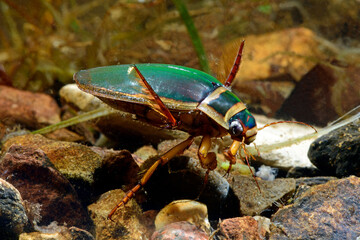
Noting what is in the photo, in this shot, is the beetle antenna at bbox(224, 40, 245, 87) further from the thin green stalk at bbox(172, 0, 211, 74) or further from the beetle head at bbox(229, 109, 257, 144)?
the thin green stalk at bbox(172, 0, 211, 74)

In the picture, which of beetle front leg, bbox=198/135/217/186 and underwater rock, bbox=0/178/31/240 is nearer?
underwater rock, bbox=0/178/31/240

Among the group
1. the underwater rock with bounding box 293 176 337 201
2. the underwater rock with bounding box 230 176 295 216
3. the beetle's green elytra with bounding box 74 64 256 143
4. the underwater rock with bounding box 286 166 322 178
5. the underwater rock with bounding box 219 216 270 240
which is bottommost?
the underwater rock with bounding box 286 166 322 178

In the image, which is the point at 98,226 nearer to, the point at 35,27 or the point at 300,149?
the point at 300,149

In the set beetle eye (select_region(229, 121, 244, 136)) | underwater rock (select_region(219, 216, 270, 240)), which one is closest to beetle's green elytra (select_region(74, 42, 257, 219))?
beetle eye (select_region(229, 121, 244, 136))

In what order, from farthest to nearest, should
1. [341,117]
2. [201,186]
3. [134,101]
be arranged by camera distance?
1. [341,117]
2. [201,186]
3. [134,101]

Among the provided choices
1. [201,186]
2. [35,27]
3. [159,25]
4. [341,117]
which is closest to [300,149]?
[341,117]

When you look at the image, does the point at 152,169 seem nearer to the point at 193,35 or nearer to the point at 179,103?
the point at 179,103

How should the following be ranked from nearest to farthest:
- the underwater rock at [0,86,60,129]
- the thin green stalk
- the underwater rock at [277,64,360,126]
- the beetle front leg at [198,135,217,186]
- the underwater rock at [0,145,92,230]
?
the underwater rock at [0,145,92,230]
the beetle front leg at [198,135,217,186]
the underwater rock at [277,64,360,126]
the underwater rock at [0,86,60,129]
the thin green stalk
